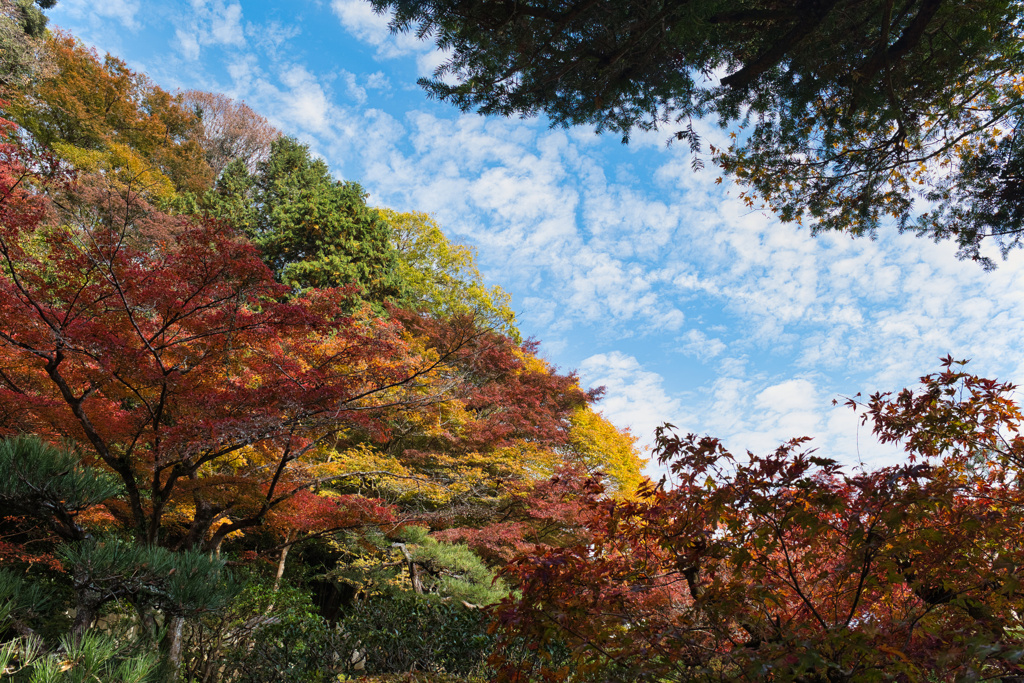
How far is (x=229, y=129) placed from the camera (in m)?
25.2

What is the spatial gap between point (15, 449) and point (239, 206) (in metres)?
16.7

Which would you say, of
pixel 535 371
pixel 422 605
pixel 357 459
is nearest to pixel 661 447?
pixel 422 605

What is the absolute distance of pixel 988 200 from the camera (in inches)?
222

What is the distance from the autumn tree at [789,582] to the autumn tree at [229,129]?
26.6 m

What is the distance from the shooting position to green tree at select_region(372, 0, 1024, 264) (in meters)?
3.92

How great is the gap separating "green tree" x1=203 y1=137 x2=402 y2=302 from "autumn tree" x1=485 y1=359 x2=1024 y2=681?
41.7 feet

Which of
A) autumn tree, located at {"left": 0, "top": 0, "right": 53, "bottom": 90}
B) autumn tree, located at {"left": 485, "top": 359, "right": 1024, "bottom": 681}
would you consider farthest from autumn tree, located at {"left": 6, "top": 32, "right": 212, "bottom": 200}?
autumn tree, located at {"left": 485, "top": 359, "right": 1024, "bottom": 681}

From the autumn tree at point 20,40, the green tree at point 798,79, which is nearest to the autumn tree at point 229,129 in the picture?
the autumn tree at point 20,40

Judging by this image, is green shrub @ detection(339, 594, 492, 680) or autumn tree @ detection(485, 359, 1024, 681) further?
green shrub @ detection(339, 594, 492, 680)

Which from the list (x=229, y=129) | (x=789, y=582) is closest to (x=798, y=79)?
(x=789, y=582)

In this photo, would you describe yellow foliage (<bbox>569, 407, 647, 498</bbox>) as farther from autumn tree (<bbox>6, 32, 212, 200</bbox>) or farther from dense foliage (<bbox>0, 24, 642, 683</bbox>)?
autumn tree (<bbox>6, 32, 212, 200</bbox>)

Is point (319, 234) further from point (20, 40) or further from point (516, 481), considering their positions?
point (516, 481)

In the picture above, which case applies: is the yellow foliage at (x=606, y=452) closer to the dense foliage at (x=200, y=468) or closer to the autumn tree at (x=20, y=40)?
the dense foliage at (x=200, y=468)

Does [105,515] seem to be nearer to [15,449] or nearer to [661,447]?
[15,449]
